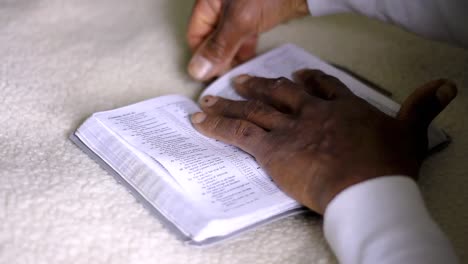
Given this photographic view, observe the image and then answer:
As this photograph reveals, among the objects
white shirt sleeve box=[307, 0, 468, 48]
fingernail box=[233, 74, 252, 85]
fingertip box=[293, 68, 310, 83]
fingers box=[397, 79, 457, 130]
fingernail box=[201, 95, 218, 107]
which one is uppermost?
white shirt sleeve box=[307, 0, 468, 48]

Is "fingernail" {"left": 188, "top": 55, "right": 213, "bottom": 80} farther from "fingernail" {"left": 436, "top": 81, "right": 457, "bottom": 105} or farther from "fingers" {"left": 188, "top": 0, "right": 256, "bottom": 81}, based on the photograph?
"fingernail" {"left": 436, "top": 81, "right": 457, "bottom": 105}

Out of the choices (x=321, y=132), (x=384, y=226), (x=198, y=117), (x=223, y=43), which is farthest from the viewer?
(x=223, y=43)

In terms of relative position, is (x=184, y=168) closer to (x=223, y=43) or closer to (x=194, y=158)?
(x=194, y=158)

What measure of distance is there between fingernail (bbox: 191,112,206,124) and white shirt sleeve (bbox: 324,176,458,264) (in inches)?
10.0

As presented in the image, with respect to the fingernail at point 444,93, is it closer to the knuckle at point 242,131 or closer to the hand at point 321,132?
the hand at point 321,132

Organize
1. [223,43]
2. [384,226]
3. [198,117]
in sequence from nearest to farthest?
[384,226] → [198,117] → [223,43]

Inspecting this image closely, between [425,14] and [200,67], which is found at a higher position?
[425,14]

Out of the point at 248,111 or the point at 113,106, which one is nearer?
the point at 248,111

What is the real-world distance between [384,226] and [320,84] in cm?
30

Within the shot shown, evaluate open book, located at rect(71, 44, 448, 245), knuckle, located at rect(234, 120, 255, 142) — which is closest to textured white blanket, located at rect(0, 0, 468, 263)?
open book, located at rect(71, 44, 448, 245)

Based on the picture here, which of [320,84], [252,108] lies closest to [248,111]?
[252,108]

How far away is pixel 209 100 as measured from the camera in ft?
3.07

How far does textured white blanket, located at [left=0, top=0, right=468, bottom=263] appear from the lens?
2.32 ft

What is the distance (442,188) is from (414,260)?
22 centimetres
